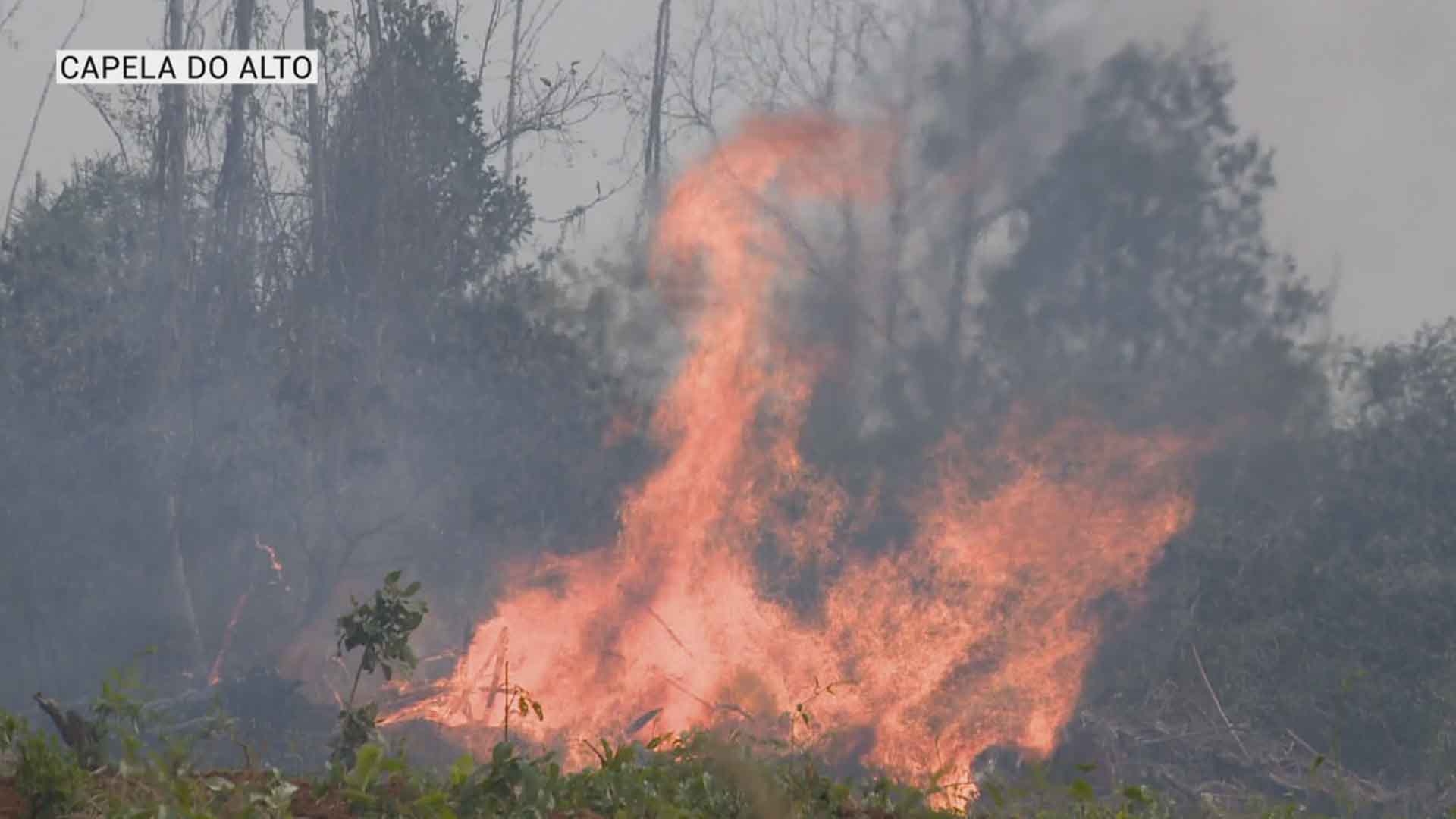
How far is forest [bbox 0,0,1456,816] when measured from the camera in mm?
21250

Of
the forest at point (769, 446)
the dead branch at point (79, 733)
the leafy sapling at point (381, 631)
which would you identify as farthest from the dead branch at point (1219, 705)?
the dead branch at point (79, 733)

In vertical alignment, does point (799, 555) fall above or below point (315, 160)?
below

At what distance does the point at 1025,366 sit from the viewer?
963 inches

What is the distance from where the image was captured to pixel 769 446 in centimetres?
2400

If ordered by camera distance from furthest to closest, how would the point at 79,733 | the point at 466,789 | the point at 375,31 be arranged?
the point at 375,31, the point at 79,733, the point at 466,789

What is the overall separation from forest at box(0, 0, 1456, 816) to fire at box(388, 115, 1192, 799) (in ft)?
0.22

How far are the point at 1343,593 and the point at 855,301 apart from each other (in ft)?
26.6

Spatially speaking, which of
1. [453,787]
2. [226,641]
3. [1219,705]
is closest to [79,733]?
[453,787]

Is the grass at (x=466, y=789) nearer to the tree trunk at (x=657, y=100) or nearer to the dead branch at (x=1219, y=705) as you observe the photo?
the dead branch at (x=1219, y=705)

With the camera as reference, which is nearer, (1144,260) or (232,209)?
(1144,260)

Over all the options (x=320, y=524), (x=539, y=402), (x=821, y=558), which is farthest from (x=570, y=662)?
(x=320, y=524)

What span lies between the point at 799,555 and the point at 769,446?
1586mm

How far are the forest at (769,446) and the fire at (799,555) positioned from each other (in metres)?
0.07

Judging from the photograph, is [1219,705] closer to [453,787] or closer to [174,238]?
[453,787]
